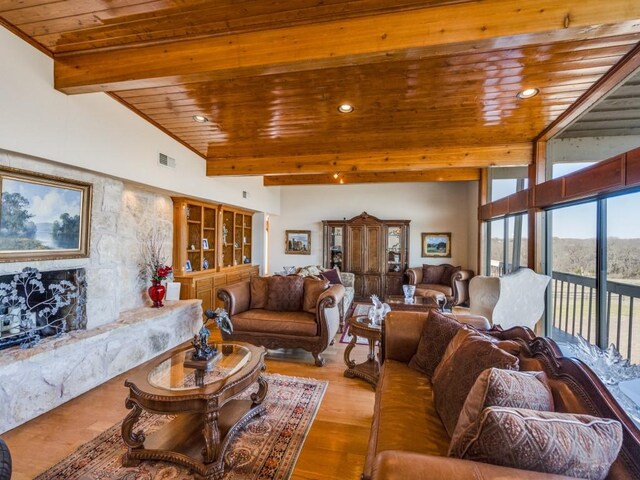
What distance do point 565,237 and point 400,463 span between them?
11.8 feet

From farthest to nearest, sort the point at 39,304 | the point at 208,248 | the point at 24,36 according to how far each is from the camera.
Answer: the point at 208,248
the point at 39,304
the point at 24,36

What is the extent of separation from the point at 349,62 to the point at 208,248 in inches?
174

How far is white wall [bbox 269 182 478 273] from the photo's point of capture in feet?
23.4

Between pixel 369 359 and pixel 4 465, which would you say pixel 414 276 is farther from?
pixel 4 465

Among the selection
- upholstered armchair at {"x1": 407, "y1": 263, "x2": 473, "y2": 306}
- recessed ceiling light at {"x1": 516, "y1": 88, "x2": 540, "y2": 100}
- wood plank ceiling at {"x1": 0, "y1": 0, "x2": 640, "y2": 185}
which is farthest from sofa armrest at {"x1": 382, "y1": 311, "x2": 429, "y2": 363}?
upholstered armchair at {"x1": 407, "y1": 263, "x2": 473, "y2": 306}

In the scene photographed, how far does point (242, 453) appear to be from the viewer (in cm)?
202

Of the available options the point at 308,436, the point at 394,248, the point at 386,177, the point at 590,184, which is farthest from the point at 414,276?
the point at 308,436

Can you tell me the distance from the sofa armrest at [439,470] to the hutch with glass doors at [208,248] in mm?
4452

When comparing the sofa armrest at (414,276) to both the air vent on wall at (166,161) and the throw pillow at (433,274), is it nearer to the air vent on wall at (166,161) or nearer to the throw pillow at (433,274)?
the throw pillow at (433,274)

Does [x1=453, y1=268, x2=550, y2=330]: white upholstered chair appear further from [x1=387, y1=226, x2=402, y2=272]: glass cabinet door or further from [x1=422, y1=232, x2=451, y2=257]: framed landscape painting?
[x1=422, y1=232, x2=451, y2=257]: framed landscape painting

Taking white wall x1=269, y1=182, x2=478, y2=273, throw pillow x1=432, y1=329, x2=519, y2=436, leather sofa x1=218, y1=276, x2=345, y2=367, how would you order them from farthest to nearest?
white wall x1=269, y1=182, x2=478, y2=273 → leather sofa x1=218, y1=276, x2=345, y2=367 → throw pillow x1=432, y1=329, x2=519, y2=436

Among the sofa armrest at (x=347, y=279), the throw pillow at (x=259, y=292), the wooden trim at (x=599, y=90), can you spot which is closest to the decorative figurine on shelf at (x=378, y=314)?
the throw pillow at (x=259, y=292)

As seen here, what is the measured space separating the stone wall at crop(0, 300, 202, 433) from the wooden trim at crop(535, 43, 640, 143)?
523cm

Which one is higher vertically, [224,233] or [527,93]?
[527,93]
